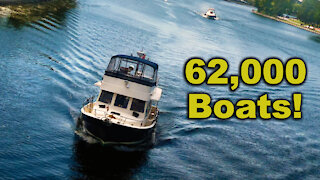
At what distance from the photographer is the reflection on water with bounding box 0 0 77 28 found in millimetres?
60684

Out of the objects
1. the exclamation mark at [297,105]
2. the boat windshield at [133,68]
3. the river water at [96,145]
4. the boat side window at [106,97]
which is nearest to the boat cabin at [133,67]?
the boat windshield at [133,68]

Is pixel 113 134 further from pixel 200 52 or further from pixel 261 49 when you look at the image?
pixel 261 49

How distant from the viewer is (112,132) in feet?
84.5

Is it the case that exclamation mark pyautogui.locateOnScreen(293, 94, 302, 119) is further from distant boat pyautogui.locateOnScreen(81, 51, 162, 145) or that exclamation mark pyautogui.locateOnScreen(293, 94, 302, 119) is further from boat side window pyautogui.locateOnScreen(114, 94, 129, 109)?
boat side window pyautogui.locateOnScreen(114, 94, 129, 109)

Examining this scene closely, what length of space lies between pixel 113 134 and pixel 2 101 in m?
12.0

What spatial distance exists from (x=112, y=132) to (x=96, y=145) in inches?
81.7

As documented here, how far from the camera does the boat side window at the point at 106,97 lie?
2828 cm

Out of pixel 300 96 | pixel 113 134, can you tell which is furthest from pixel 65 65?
pixel 300 96

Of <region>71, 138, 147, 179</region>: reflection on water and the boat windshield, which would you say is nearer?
<region>71, 138, 147, 179</region>: reflection on water

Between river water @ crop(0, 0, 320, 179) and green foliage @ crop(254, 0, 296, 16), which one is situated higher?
green foliage @ crop(254, 0, 296, 16)

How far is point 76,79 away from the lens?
3966 cm

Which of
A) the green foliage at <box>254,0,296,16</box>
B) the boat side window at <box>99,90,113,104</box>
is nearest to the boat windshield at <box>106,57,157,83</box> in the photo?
the boat side window at <box>99,90,113,104</box>

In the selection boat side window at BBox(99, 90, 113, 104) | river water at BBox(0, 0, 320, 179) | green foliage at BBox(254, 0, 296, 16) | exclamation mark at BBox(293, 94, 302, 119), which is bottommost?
river water at BBox(0, 0, 320, 179)

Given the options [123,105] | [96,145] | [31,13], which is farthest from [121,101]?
[31,13]
